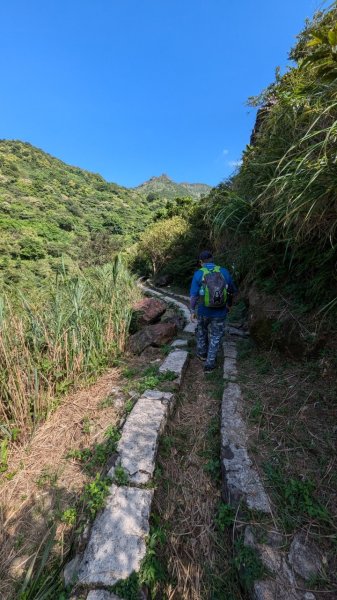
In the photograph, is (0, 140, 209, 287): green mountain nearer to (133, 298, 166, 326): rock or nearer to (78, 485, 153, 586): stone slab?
(133, 298, 166, 326): rock

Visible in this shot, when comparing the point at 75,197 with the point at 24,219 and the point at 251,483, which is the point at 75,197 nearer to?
the point at 24,219

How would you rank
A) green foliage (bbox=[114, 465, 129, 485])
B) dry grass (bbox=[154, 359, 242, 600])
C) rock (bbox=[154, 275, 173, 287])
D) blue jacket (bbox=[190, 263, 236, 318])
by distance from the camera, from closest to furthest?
dry grass (bbox=[154, 359, 242, 600]), green foliage (bbox=[114, 465, 129, 485]), blue jacket (bbox=[190, 263, 236, 318]), rock (bbox=[154, 275, 173, 287])

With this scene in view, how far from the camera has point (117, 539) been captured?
49.9 inches

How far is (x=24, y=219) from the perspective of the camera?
3161cm

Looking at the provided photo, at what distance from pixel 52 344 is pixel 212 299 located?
1847 mm

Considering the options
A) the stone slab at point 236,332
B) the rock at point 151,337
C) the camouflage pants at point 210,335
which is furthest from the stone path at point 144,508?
the stone slab at point 236,332

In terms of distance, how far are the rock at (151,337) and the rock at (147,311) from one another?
1.11ft

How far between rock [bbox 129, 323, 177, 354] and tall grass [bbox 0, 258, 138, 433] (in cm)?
21

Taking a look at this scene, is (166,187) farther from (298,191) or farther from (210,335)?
(298,191)

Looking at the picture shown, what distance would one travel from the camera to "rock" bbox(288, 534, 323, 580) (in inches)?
44.6

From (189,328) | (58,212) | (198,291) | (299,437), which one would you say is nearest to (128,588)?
(299,437)

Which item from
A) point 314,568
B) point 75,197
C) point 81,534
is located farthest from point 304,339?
point 75,197

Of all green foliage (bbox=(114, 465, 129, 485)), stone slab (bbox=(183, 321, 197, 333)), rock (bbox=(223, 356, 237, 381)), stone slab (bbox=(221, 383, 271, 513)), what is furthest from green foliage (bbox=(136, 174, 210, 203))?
green foliage (bbox=(114, 465, 129, 485))

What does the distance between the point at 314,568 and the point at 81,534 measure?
3.65 ft
